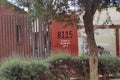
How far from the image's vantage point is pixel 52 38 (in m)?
16.2

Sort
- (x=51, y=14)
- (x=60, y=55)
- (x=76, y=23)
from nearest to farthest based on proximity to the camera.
Result: (x=51, y=14), (x=76, y=23), (x=60, y=55)

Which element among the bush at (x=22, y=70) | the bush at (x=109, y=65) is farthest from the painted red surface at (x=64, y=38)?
the bush at (x=22, y=70)

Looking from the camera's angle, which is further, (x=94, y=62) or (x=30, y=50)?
(x=30, y=50)

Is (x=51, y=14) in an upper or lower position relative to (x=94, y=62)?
upper

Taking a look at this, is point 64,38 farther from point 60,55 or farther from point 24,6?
point 24,6

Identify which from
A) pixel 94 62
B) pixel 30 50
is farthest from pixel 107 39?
pixel 94 62

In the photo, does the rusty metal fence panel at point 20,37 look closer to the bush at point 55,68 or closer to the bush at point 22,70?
the bush at point 55,68

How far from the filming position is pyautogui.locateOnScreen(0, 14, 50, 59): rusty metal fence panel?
1350cm

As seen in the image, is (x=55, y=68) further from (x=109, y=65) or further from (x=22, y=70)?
(x=109, y=65)

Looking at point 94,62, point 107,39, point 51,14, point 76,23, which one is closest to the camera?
point 51,14

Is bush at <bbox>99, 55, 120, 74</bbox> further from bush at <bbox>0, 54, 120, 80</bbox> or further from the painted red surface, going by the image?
the painted red surface

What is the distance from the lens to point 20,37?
547 inches

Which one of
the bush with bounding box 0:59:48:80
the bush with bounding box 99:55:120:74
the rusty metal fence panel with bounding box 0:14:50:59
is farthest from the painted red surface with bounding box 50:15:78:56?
the bush with bounding box 0:59:48:80

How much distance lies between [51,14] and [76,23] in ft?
7.77
